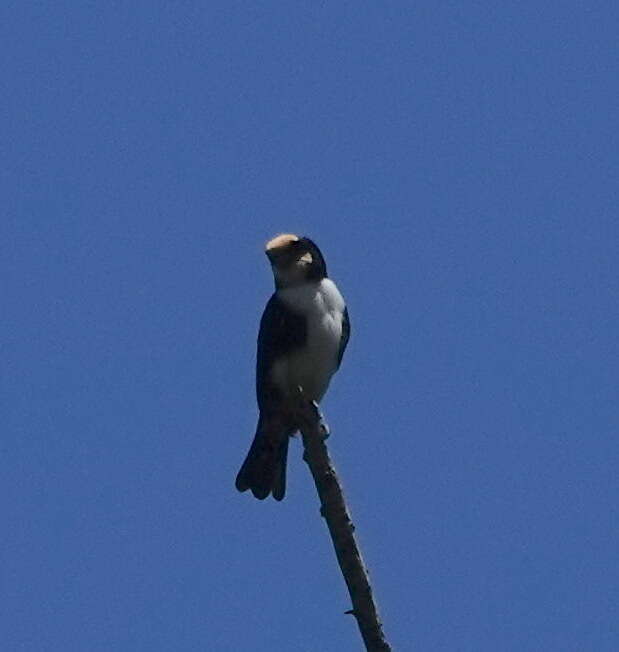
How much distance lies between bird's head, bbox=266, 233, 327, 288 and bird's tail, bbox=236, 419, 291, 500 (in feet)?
3.07

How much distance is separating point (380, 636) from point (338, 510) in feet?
2.18

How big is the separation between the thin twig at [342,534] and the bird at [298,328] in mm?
2477

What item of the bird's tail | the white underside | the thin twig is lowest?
the thin twig

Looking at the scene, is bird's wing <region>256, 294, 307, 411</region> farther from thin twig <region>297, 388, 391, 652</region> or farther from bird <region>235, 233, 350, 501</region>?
thin twig <region>297, 388, 391, 652</region>

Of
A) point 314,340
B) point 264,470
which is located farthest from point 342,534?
point 314,340

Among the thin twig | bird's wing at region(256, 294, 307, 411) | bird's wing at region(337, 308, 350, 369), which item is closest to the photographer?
the thin twig

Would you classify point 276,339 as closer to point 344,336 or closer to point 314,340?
point 314,340

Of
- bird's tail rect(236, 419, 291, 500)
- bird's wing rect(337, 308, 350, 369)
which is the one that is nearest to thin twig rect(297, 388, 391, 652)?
bird's tail rect(236, 419, 291, 500)

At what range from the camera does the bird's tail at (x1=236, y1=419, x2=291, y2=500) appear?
8.05m

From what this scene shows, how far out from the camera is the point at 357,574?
504 centimetres

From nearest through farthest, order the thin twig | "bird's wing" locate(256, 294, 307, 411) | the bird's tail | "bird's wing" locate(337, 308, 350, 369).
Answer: the thin twig
the bird's tail
"bird's wing" locate(256, 294, 307, 411)
"bird's wing" locate(337, 308, 350, 369)

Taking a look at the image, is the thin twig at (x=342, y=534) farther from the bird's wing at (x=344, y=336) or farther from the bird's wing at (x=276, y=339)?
the bird's wing at (x=344, y=336)

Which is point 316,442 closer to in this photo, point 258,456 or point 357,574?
point 357,574

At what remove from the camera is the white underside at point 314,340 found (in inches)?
340
